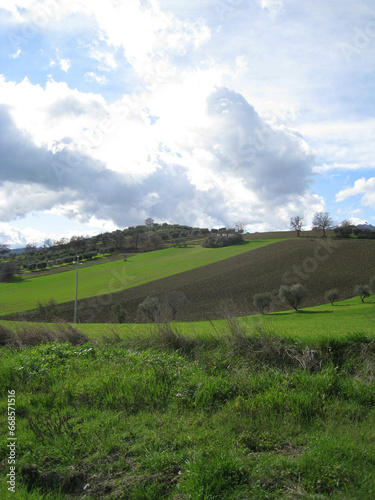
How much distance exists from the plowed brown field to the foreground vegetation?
111 feet

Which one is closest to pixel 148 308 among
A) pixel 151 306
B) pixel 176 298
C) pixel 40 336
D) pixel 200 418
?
pixel 151 306

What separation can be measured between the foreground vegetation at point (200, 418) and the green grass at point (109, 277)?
48113 millimetres

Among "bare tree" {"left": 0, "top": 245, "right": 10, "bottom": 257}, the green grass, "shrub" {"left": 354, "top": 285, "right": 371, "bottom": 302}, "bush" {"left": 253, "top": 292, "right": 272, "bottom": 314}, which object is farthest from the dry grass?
"bare tree" {"left": 0, "top": 245, "right": 10, "bottom": 257}

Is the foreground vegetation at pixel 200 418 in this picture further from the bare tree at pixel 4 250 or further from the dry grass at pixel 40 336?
the bare tree at pixel 4 250

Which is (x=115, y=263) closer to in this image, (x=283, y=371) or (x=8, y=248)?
(x=8, y=248)

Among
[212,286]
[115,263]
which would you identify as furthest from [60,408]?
[115,263]

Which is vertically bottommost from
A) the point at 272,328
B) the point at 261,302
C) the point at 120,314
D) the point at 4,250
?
the point at 120,314

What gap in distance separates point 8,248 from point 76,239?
22.3 m

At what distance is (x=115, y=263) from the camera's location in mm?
89938

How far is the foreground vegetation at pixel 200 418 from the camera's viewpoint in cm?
396

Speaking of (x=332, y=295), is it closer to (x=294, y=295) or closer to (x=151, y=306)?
(x=294, y=295)

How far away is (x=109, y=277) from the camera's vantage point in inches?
2904

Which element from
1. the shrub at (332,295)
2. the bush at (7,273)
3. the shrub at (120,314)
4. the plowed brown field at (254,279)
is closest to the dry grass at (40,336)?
the plowed brown field at (254,279)

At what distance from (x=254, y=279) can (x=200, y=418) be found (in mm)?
55847
